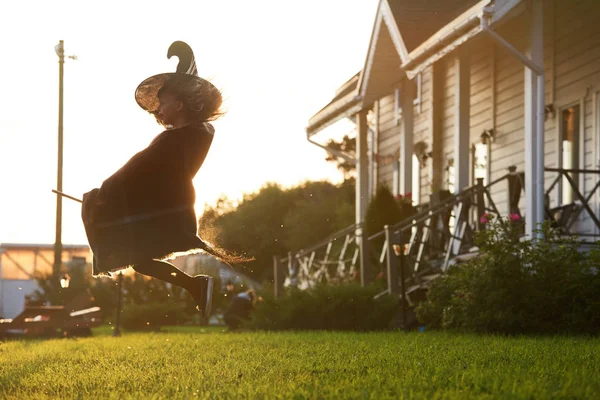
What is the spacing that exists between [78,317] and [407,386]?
19.8m

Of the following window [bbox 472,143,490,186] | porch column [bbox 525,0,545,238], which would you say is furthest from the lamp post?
porch column [bbox 525,0,545,238]

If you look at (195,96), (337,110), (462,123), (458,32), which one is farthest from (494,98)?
(195,96)

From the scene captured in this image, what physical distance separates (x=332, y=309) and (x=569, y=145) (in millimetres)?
4638

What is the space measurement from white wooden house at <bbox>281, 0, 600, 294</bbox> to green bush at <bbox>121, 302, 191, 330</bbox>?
778 centimetres

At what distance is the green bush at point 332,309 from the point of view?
1645cm

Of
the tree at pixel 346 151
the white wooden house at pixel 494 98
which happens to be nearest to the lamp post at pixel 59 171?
the white wooden house at pixel 494 98

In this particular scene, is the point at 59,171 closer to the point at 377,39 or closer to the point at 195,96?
the point at 377,39

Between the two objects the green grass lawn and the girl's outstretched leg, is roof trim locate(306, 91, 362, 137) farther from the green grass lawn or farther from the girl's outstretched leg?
the girl's outstretched leg

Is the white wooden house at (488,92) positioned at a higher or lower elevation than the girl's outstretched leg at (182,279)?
higher

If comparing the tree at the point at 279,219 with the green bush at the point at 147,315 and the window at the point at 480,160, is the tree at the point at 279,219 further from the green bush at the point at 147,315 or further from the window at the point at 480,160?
the window at the point at 480,160

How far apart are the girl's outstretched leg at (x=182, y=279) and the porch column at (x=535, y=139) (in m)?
7.72

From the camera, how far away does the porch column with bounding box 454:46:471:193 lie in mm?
18328

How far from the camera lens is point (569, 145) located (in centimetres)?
1708

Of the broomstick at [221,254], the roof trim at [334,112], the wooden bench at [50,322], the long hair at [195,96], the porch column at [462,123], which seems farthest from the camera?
the wooden bench at [50,322]
